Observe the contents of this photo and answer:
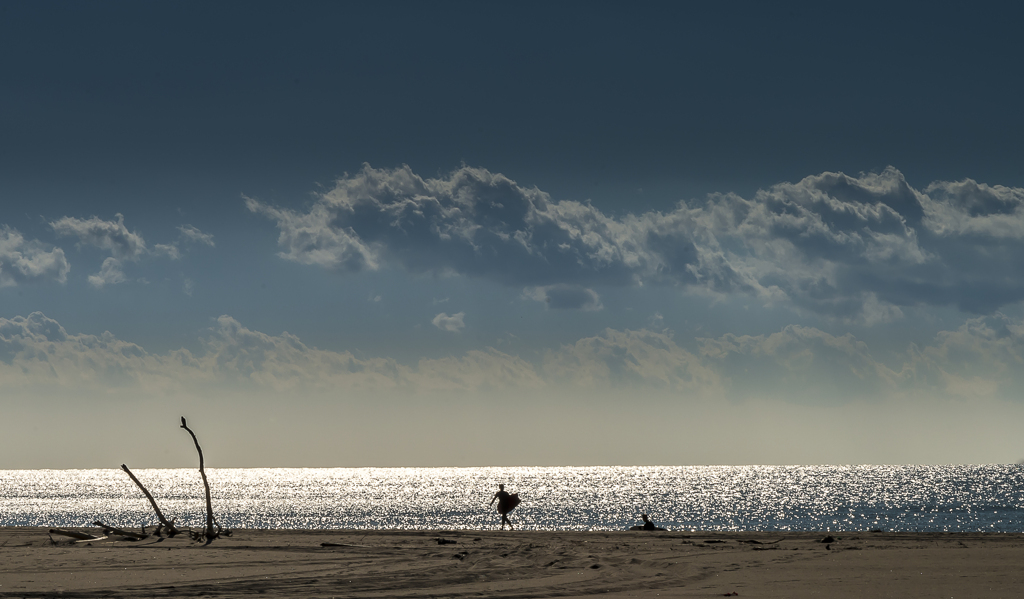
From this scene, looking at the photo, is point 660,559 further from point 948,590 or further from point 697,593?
point 948,590

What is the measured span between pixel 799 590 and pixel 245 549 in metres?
11.5

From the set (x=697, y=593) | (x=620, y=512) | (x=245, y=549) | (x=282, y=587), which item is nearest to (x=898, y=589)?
(x=697, y=593)

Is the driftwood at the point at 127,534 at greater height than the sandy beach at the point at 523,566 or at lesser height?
greater

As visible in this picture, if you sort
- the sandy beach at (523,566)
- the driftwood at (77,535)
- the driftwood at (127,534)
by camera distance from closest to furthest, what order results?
1. the sandy beach at (523,566)
2. the driftwood at (77,535)
3. the driftwood at (127,534)

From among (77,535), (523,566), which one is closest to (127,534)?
(77,535)

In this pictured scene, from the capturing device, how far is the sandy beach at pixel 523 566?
39.2ft

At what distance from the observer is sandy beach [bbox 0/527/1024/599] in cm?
→ 1195

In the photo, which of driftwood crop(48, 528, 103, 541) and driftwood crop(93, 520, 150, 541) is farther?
driftwood crop(93, 520, 150, 541)

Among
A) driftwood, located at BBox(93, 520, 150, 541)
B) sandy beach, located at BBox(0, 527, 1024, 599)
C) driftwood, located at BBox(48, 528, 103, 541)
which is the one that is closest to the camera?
sandy beach, located at BBox(0, 527, 1024, 599)

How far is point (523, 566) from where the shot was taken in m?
14.6

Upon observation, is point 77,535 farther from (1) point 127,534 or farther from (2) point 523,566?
(2) point 523,566

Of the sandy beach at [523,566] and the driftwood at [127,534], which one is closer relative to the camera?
the sandy beach at [523,566]

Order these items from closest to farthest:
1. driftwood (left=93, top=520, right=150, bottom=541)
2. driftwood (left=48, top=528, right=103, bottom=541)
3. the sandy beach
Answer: the sandy beach, driftwood (left=48, top=528, right=103, bottom=541), driftwood (left=93, top=520, right=150, bottom=541)

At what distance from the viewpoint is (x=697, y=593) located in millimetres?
11641
